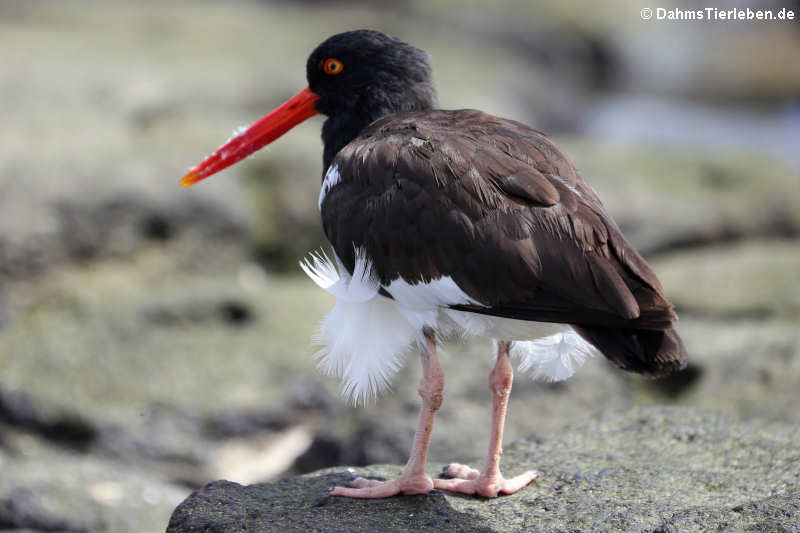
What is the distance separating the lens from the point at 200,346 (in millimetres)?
7160

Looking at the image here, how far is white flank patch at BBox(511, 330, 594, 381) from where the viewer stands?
4.59m

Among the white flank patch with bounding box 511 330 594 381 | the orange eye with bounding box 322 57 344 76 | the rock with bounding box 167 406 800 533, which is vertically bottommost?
the rock with bounding box 167 406 800 533

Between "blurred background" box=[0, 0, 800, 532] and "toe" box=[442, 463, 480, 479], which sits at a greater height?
"blurred background" box=[0, 0, 800, 532]

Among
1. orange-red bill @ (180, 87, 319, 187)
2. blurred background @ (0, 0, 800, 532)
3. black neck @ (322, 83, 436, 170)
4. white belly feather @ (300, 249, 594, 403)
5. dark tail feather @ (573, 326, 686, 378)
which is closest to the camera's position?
dark tail feather @ (573, 326, 686, 378)

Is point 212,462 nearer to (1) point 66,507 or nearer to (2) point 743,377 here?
(1) point 66,507

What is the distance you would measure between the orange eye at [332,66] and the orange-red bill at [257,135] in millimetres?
179

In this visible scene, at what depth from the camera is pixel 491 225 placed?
3980 millimetres

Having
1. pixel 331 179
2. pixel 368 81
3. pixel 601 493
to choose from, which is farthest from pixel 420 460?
pixel 368 81

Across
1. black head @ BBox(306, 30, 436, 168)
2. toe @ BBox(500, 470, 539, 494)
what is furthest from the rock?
black head @ BBox(306, 30, 436, 168)

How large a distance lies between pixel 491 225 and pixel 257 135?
2.05 m

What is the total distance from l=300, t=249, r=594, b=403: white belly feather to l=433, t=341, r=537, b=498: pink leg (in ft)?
0.55

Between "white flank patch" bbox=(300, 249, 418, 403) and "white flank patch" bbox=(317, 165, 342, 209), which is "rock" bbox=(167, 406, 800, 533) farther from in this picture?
"white flank patch" bbox=(317, 165, 342, 209)

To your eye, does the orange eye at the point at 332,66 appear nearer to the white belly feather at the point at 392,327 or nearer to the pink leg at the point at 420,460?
the white belly feather at the point at 392,327

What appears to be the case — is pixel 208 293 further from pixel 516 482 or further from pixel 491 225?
pixel 491 225
